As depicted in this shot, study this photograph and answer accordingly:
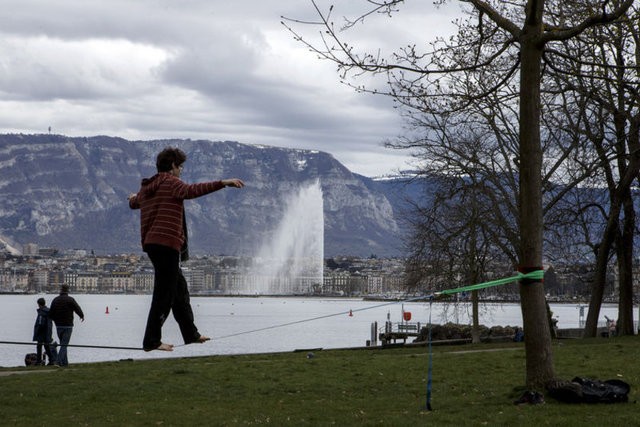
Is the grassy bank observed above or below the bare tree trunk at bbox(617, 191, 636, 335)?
below

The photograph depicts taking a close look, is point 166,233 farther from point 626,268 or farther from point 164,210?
point 626,268

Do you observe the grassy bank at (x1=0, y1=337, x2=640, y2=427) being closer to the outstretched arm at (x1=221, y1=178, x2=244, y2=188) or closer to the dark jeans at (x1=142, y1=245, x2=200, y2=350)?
the dark jeans at (x1=142, y1=245, x2=200, y2=350)

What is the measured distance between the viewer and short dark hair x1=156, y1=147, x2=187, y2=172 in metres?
9.76

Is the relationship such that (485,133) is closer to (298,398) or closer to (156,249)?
(298,398)

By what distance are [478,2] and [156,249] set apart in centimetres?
833

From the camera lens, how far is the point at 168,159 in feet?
32.1

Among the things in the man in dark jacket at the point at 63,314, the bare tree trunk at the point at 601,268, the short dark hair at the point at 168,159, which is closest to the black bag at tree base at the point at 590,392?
the short dark hair at the point at 168,159

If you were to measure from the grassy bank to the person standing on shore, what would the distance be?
459 centimetres

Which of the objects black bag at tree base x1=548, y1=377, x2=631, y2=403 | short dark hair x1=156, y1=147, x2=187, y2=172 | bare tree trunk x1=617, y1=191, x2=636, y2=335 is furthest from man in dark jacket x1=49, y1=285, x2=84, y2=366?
bare tree trunk x1=617, y1=191, x2=636, y2=335

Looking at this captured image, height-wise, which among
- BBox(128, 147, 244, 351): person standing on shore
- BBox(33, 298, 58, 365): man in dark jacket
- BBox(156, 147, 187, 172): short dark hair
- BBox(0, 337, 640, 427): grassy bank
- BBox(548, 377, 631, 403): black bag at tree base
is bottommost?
BBox(0, 337, 640, 427): grassy bank

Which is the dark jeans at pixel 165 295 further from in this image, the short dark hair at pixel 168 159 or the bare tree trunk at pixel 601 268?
the bare tree trunk at pixel 601 268

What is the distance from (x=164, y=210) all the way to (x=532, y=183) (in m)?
7.69

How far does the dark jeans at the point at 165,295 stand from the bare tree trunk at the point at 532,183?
6.97 m

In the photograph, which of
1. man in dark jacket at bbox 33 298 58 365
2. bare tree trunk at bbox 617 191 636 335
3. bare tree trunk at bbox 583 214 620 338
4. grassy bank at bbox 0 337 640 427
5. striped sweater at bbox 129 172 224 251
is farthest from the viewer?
bare tree trunk at bbox 617 191 636 335
